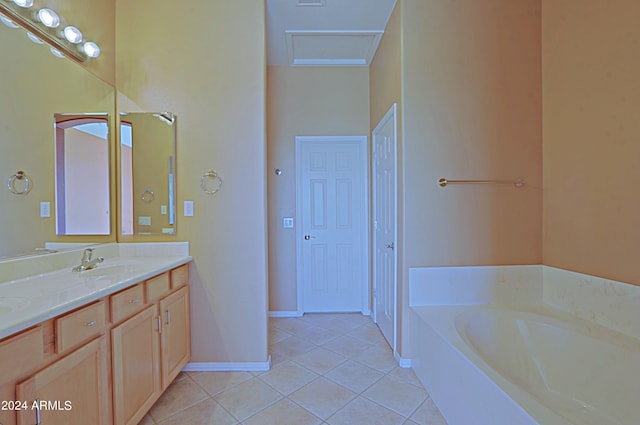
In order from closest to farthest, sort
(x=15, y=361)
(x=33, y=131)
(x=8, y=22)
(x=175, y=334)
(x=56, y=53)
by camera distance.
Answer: (x=15, y=361) → (x=8, y=22) → (x=33, y=131) → (x=56, y=53) → (x=175, y=334)

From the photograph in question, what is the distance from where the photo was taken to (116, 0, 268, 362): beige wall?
2199 millimetres

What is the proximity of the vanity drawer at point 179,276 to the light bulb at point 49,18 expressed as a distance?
1604mm

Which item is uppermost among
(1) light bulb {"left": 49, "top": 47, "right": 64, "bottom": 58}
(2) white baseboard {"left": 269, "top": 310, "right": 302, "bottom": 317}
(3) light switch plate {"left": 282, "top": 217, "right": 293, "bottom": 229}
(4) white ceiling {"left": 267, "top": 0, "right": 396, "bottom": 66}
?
(4) white ceiling {"left": 267, "top": 0, "right": 396, "bottom": 66}

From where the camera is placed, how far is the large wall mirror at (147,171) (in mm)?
2180

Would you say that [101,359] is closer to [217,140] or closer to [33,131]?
[33,131]

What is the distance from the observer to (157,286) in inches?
70.0

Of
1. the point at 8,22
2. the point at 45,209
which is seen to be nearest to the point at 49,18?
the point at 8,22

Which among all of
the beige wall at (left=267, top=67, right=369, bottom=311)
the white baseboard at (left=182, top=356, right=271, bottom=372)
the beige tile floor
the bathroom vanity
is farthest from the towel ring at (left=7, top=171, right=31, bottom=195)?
the beige wall at (left=267, top=67, right=369, bottom=311)

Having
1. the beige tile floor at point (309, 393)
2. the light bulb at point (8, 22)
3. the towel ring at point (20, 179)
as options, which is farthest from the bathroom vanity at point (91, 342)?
the light bulb at point (8, 22)

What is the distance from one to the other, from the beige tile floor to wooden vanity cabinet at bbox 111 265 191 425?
0.18 metres

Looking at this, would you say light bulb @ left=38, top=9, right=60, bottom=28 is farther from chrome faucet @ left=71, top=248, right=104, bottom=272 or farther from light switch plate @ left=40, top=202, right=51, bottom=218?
chrome faucet @ left=71, top=248, right=104, bottom=272

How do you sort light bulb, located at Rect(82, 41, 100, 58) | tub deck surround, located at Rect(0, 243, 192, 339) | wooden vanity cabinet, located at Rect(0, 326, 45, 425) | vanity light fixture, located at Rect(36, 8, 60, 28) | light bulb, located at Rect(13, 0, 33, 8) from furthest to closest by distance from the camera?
light bulb, located at Rect(82, 41, 100, 58)
vanity light fixture, located at Rect(36, 8, 60, 28)
light bulb, located at Rect(13, 0, 33, 8)
tub deck surround, located at Rect(0, 243, 192, 339)
wooden vanity cabinet, located at Rect(0, 326, 45, 425)

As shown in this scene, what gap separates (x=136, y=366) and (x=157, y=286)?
433 millimetres

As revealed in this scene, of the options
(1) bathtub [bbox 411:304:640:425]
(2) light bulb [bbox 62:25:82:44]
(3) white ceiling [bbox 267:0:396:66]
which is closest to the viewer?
(1) bathtub [bbox 411:304:640:425]
